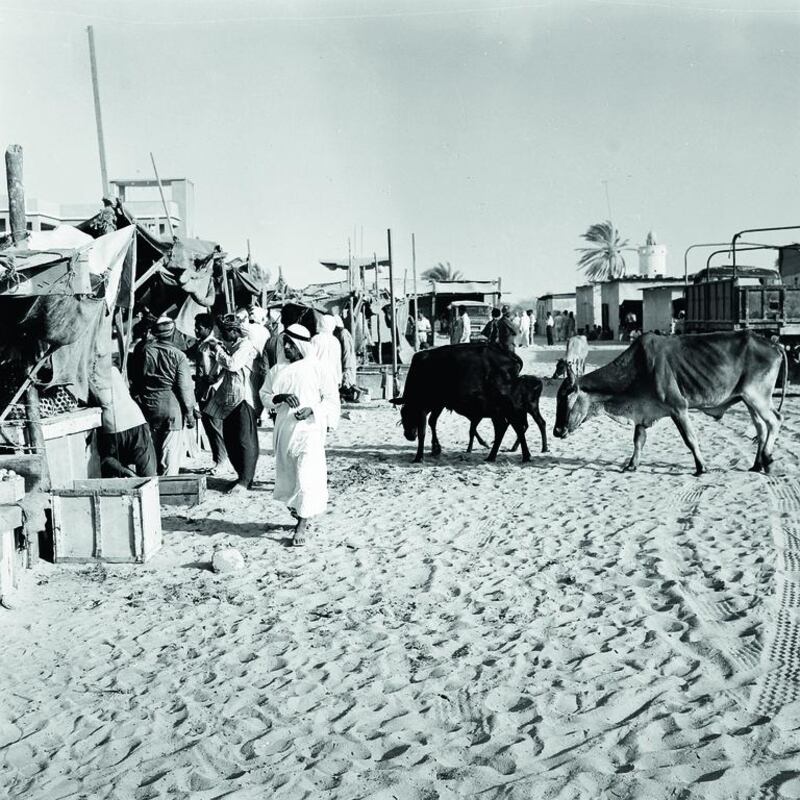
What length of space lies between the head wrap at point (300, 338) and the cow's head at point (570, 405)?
3.49 m

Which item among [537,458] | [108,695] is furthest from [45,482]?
[537,458]

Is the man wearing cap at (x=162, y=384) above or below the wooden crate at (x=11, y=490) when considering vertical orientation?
above

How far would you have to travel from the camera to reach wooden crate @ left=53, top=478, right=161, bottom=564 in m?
5.83

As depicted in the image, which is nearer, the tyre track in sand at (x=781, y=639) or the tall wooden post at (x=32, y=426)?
the tyre track in sand at (x=781, y=639)

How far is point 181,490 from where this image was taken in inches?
293

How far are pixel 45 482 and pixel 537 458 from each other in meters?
5.56

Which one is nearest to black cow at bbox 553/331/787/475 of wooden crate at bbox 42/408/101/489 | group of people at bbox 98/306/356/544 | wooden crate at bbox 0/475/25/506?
group of people at bbox 98/306/356/544

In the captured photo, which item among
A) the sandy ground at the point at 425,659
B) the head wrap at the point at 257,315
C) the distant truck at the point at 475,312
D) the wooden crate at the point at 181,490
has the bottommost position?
the sandy ground at the point at 425,659

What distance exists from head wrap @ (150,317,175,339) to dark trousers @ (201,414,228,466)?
986 mm

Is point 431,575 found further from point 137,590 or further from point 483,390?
point 483,390

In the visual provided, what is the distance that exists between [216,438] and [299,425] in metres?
2.78

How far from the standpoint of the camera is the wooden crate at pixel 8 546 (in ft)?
16.3

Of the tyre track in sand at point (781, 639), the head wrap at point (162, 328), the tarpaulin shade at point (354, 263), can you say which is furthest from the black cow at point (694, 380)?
the tarpaulin shade at point (354, 263)

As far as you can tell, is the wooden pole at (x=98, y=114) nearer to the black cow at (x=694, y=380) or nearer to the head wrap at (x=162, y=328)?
the head wrap at (x=162, y=328)
